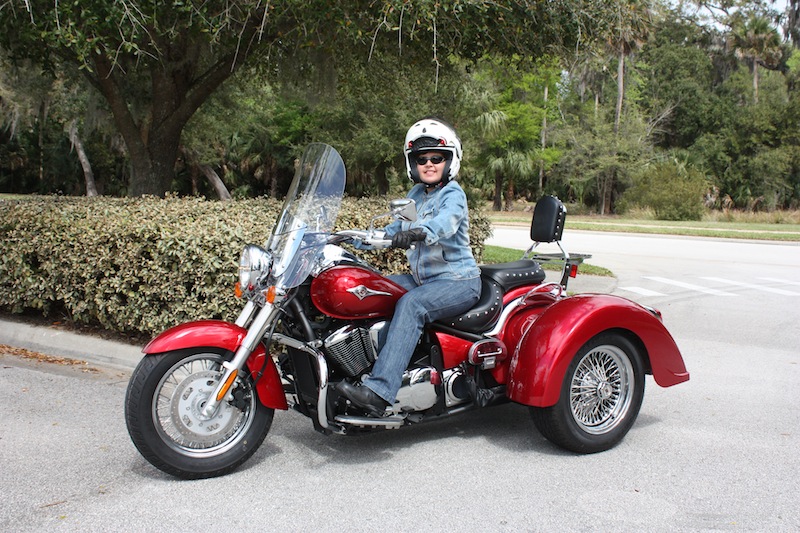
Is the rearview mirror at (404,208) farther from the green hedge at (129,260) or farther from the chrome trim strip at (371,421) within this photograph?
the green hedge at (129,260)

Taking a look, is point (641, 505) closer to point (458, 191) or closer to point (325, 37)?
point (458, 191)

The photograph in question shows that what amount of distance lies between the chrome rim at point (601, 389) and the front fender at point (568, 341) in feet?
0.56

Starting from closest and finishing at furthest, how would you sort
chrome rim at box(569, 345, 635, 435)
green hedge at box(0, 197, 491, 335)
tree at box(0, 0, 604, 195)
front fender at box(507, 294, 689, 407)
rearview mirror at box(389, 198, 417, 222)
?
rearview mirror at box(389, 198, 417, 222) → front fender at box(507, 294, 689, 407) → chrome rim at box(569, 345, 635, 435) → green hedge at box(0, 197, 491, 335) → tree at box(0, 0, 604, 195)

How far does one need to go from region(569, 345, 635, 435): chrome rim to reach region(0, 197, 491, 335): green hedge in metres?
2.87

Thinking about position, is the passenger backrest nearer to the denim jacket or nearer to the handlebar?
the denim jacket

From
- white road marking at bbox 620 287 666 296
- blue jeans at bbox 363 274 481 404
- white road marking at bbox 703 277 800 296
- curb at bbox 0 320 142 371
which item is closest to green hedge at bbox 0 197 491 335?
curb at bbox 0 320 142 371

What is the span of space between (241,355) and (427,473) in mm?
1241

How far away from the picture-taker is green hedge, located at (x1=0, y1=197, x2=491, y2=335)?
6.34 meters

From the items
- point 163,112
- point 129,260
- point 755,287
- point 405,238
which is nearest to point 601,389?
point 405,238

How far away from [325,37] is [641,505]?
27.5 feet

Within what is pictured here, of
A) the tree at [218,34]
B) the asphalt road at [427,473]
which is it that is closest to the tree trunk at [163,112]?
the tree at [218,34]

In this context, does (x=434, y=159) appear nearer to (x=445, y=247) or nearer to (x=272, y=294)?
(x=445, y=247)

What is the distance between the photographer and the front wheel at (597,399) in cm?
448

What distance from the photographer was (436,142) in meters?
4.45
